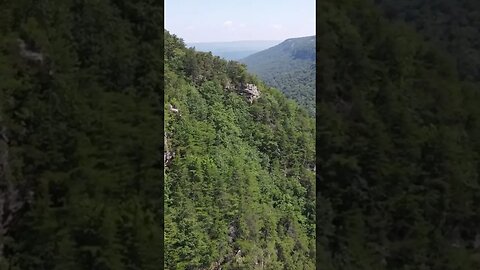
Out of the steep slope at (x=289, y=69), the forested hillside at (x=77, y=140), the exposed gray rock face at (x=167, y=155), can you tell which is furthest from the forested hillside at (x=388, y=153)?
the steep slope at (x=289, y=69)

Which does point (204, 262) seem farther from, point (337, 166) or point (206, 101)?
point (337, 166)

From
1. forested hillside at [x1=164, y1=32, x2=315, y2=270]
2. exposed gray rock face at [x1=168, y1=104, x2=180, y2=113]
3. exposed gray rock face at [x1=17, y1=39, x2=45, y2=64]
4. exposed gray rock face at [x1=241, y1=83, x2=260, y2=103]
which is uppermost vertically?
exposed gray rock face at [x1=17, y1=39, x2=45, y2=64]

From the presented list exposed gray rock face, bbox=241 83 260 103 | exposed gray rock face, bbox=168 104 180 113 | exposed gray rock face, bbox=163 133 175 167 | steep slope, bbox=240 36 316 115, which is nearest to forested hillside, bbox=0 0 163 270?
exposed gray rock face, bbox=163 133 175 167

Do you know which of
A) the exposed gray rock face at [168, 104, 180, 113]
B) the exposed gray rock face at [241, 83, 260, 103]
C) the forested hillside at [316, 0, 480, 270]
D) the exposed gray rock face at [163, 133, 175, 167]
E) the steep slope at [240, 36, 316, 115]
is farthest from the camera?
the steep slope at [240, 36, 316, 115]

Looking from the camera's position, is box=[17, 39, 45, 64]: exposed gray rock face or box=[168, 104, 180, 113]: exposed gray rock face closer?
box=[17, 39, 45, 64]: exposed gray rock face

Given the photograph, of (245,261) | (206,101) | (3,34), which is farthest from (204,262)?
(3,34)

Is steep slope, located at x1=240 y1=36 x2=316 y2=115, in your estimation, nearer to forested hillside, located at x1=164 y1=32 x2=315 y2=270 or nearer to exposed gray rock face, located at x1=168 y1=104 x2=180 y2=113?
forested hillside, located at x1=164 y1=32 x2=315 y2=270
